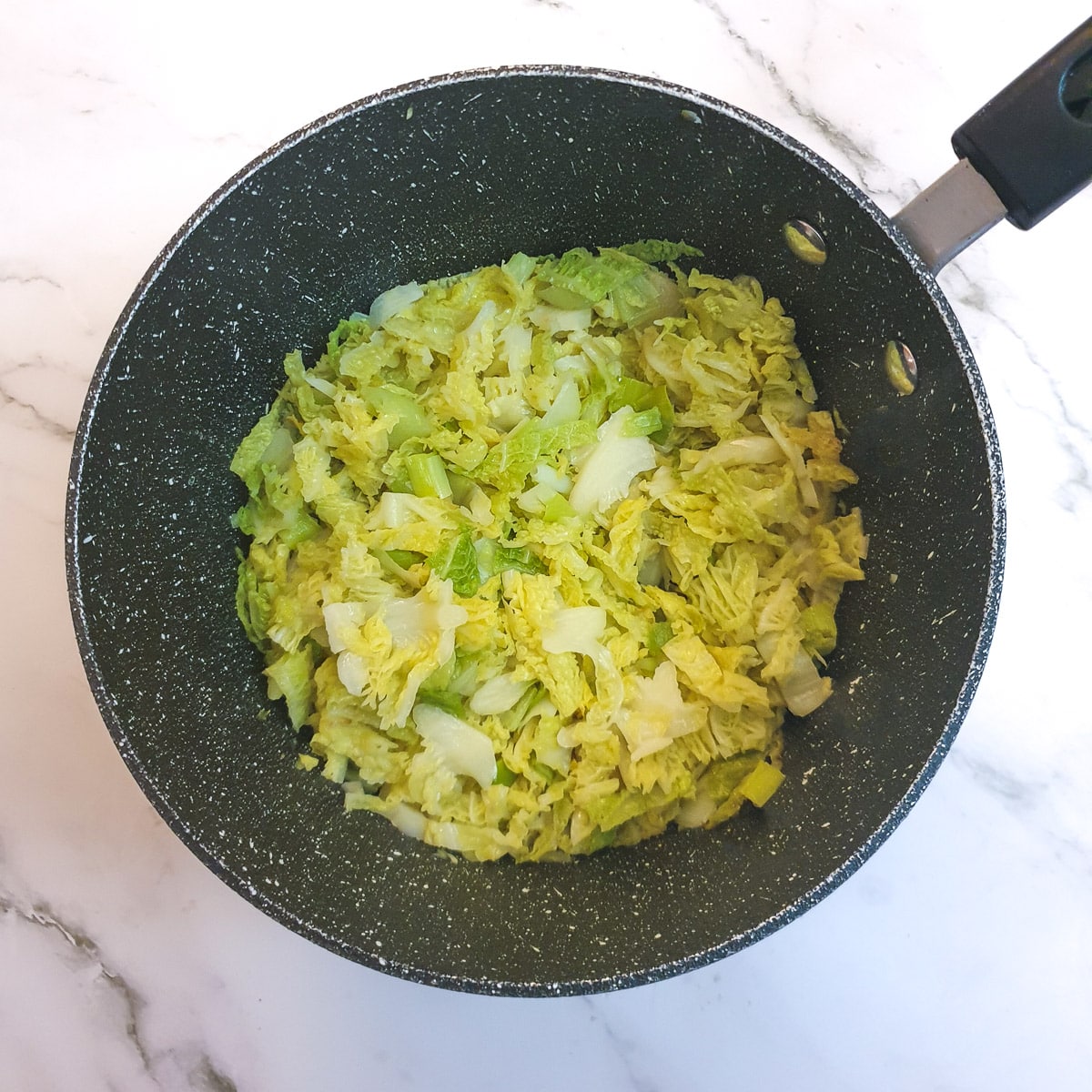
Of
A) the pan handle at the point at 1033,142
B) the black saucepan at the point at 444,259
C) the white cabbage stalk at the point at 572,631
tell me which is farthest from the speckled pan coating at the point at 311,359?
the white cabbage stalk at the point at 572,631

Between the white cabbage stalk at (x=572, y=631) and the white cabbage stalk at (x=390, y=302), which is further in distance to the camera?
the white cabbage stalk at (x=390, y=302)

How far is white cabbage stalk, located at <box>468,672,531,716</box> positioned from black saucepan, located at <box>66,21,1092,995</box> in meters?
0.25

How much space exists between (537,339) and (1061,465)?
933 millimetres

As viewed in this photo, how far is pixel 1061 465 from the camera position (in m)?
1.50

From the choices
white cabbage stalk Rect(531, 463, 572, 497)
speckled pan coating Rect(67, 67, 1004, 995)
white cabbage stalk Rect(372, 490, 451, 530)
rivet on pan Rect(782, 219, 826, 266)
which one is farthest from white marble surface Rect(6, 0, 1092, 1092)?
white cabbage stalk Rect(531, 463, 572, 497)

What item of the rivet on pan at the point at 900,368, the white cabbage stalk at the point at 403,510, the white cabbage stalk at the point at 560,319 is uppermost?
the rivet on pan at the point at 900,368

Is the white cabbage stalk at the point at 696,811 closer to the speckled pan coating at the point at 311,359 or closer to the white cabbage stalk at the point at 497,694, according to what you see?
the speckled pan coating at the point at 311,359

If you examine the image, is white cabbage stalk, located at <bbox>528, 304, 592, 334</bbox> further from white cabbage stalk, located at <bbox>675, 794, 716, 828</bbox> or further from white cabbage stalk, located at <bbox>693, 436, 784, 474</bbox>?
white cabbage stalk, located at <bbox>675, 794, 716, 828</bbox>

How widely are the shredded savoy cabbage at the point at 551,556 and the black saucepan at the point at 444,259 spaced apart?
0.17 feet

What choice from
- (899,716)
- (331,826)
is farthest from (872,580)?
(331,826)

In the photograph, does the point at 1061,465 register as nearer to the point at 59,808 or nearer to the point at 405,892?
the point at 405,892

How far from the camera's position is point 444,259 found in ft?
4.92

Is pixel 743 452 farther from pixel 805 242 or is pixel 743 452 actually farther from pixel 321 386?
pixel 321 386

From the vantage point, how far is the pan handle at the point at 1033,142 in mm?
1018
